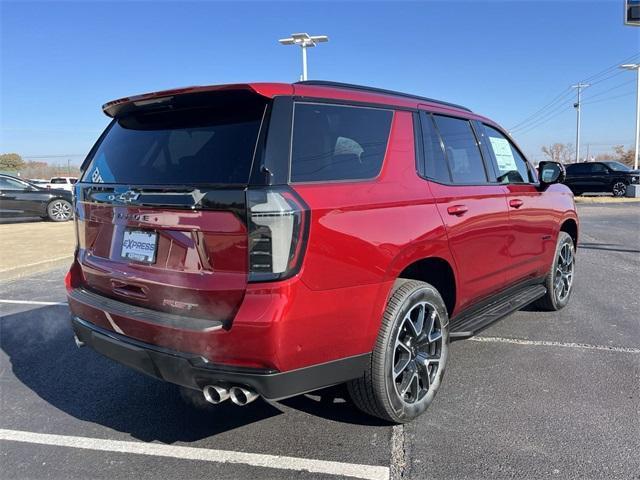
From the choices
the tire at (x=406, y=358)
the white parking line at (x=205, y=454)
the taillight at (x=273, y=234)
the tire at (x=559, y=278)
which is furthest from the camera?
the tire at (x=559, y=278)

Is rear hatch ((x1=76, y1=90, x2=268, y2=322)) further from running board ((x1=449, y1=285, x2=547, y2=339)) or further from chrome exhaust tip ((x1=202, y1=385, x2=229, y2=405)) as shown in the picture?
running board ((x1=449, y1=285, x2=547, y2=339))

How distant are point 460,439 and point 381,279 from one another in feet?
3.45

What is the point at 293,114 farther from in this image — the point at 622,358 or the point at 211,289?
the point at 622,358

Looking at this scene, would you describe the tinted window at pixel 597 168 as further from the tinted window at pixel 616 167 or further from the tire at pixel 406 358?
the tire at pixel 406 358

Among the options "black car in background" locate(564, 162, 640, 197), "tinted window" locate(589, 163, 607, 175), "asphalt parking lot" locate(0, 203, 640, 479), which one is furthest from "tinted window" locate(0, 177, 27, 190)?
"tinted window" locate(589, 163, 607, 175)

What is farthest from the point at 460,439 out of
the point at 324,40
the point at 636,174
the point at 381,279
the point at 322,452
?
the point at 636,174

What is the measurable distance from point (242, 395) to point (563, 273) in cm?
422

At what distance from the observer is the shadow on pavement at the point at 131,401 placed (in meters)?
3.09

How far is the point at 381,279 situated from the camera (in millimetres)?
2682

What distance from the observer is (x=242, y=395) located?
2.41m

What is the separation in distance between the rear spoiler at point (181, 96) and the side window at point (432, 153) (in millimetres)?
1119

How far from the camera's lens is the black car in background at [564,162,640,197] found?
75.6 feet

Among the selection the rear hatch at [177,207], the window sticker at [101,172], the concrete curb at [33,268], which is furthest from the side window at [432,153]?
the concrete curb at [33,268]

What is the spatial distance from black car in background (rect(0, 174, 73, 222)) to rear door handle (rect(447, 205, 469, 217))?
1409cm
